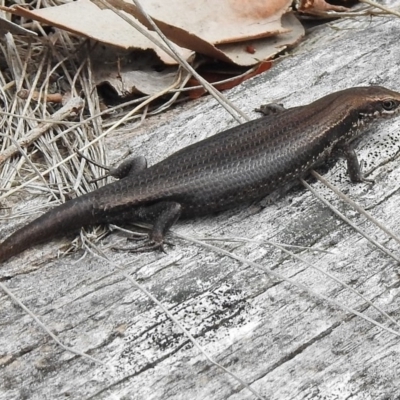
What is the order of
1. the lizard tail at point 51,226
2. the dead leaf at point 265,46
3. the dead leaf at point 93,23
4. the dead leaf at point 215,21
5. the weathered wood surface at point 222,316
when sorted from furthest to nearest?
the dead leaf at point 265,46 < the dead leaf at point 215,21 < the dead leaf at point 93,23 < the lizard tail at point 51,226 < the weathered wood surface at point 222,316

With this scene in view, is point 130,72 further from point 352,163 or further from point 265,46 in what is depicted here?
point 352,163

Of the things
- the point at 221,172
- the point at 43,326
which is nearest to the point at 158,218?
the point at 221,172

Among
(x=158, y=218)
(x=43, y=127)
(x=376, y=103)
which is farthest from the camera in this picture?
(x=376, y=103)

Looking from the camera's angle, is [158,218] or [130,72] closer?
[158,218]

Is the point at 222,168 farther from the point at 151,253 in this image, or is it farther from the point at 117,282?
the point at 117,282

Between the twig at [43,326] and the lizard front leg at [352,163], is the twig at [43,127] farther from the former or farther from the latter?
the lizard front leg at [352,163]

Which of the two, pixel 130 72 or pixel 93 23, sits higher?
pixel 93 23

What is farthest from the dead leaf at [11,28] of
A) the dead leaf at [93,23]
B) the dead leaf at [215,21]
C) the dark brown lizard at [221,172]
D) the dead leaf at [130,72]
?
the dark brown lizard at [221,172]
